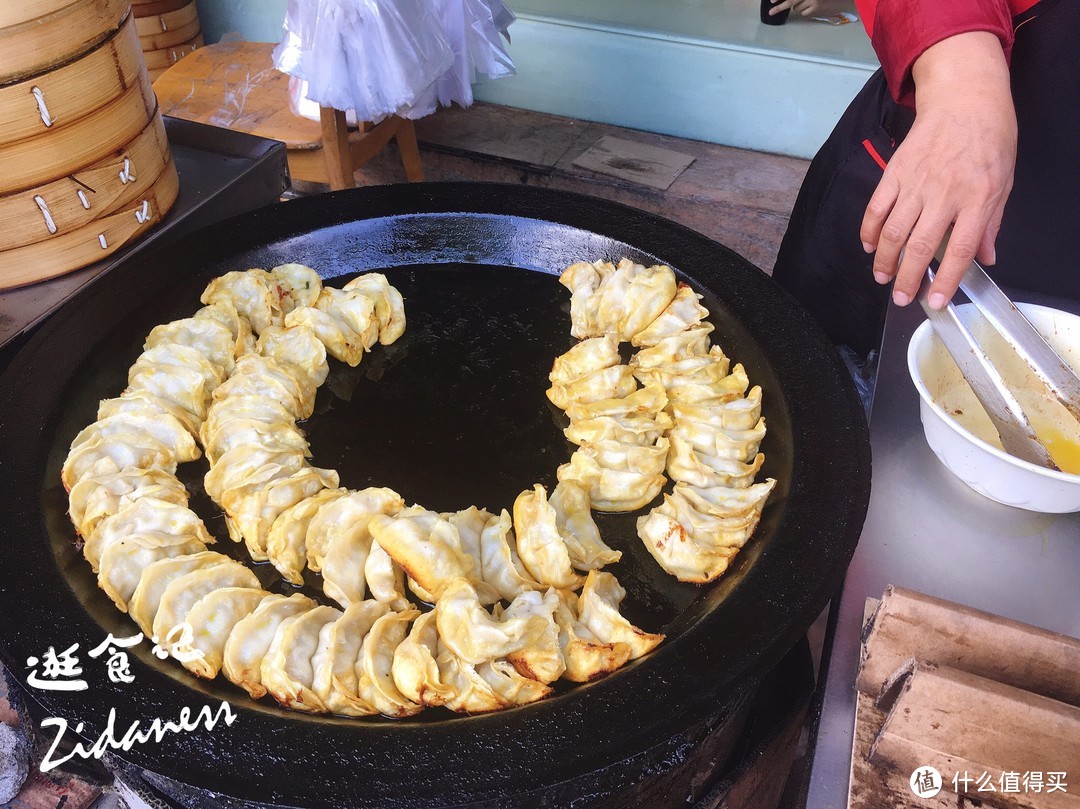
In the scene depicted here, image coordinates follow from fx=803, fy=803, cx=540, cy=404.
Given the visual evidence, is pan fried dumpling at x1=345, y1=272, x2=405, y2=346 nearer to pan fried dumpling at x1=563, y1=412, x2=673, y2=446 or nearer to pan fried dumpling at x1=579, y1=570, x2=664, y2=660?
pan fried dumpling at x1=563, y1=412, x2=673, y2=446

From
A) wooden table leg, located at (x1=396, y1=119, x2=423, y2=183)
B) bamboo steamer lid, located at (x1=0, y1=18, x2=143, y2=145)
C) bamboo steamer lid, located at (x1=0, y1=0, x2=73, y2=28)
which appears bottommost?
wooden table leg, located at (x1=396, y1=119, x2=423, y2=183)

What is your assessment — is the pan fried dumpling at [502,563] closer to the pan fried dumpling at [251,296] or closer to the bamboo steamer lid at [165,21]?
the pan fried dumpling at [251,296]

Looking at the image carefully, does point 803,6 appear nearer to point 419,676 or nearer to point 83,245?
point 83,245

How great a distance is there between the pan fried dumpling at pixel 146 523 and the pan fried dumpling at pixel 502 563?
759 mm

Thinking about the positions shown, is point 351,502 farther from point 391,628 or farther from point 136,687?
point 136,687

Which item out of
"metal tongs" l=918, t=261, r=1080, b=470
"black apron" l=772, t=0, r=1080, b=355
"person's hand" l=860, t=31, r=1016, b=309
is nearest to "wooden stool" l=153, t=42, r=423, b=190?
"black apron" l=772, t=0, r=1080, b=355

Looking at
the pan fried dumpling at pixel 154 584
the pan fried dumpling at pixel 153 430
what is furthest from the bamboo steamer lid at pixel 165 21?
the pan fried dumpling at pixel 154 584

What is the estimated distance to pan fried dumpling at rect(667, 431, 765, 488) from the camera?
7.85 feet

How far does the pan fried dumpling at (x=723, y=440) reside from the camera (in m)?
2.45

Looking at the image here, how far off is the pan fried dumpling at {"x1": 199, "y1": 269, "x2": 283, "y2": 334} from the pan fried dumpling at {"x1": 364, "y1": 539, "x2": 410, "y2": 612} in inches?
45.9

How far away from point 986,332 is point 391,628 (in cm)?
192

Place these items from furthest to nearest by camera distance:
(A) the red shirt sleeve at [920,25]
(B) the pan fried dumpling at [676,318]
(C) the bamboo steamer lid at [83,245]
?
1. (C) the bamboo steamer lid at [83,245]
2. (B) the pan fried dumpling at [676,318]
3. (A) the red shirt sleeve at [920,25]

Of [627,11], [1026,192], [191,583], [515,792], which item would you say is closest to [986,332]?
[1026,192]

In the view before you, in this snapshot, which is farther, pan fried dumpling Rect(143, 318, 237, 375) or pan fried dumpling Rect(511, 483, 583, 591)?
pan fried dumpling Rect(143, 318, 237, 375)
